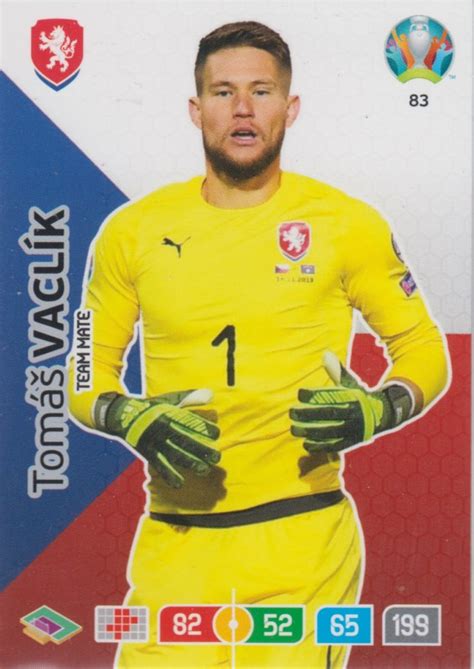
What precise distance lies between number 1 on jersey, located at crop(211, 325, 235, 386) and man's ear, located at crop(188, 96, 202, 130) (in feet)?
1.35

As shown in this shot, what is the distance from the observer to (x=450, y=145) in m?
1.90

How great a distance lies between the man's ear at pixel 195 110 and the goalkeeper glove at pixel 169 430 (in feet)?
1.76

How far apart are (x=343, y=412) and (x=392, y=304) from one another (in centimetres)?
24

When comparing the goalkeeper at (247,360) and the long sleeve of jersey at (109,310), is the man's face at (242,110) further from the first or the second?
the long sleeve of jersey at (109,310)

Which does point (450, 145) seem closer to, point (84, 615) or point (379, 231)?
point (379, 231)

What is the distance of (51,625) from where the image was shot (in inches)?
75.4

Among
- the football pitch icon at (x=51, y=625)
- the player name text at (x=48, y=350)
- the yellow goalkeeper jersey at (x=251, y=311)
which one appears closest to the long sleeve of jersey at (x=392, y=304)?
the yellow goalkeeper jersey at (x=251, y=311)

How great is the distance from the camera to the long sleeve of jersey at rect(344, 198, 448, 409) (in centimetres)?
189

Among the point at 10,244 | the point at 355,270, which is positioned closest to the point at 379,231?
the point at 355,270

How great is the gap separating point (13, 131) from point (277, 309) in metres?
0.63

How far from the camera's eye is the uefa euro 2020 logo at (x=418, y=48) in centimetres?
190

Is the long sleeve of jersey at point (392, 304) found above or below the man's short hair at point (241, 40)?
below

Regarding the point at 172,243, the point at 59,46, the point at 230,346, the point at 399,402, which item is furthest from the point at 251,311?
the point at 59,46

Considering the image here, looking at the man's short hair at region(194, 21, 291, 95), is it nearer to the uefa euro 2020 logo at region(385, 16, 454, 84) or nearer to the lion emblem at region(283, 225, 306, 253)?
the uefa euro 2020 logo at region(385, 16, 454, 84)
